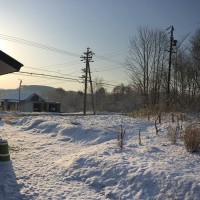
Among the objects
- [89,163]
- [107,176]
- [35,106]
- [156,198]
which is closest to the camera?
[156,198]

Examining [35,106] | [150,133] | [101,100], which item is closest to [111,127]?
[150,133]

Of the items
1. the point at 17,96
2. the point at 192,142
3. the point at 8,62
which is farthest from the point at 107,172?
the point at 17,96

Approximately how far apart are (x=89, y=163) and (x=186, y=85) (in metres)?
21.1

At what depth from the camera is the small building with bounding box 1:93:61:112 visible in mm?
75825

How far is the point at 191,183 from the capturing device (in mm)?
6641

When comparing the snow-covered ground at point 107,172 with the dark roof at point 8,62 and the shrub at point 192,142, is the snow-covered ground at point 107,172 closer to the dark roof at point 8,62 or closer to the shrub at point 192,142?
the shrub at point 192,142

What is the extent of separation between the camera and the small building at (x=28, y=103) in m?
75.8

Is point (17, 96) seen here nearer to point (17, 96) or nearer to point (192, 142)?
point (17, 96)

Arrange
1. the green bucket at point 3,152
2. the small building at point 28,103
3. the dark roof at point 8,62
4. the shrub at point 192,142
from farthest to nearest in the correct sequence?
the small building at point 28,103
the dark roof at point 8,62
the green bucket at point 3,152
the shrub at point 192,142

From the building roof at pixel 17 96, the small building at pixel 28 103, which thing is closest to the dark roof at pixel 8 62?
the small building at pixel 28 103

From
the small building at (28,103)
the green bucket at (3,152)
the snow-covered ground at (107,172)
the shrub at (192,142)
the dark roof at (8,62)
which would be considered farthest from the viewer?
the small building at (28,103)

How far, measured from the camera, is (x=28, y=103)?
76.3 m

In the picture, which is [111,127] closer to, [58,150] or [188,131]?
[58,150]

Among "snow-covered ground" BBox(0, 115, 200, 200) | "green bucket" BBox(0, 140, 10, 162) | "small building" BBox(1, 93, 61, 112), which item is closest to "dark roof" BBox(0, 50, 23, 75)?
"green bucket" BBox(0, 140, 10, 162)
